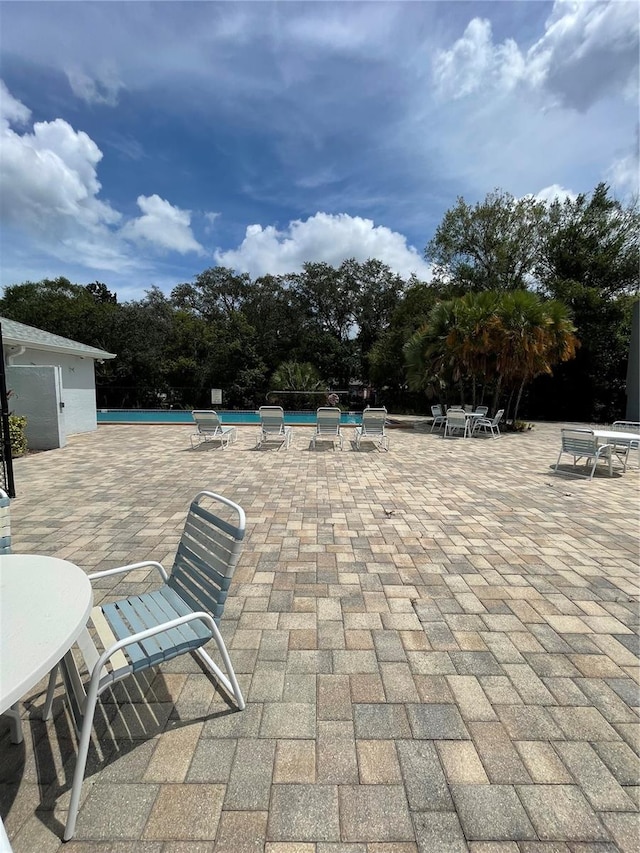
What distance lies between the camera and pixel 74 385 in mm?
12438

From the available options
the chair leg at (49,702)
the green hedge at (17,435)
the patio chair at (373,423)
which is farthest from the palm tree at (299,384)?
the chair leg at (49,702)

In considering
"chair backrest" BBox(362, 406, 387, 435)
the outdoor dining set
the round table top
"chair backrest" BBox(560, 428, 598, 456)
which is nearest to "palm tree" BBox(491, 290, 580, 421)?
the outdoor dining set

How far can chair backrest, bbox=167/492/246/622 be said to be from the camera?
6.15 feet

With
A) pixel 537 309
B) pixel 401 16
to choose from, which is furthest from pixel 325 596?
pixel 537 309

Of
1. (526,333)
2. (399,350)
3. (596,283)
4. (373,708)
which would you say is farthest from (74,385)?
(596,283)

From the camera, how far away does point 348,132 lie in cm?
1171

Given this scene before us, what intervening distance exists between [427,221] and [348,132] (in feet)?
39.8

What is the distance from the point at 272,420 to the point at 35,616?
866 cm

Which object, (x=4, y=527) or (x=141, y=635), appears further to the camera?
(x=4, y=527)

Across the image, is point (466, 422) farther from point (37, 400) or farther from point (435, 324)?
point (37, 400)

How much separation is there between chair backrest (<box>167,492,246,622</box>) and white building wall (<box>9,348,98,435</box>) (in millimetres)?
10975

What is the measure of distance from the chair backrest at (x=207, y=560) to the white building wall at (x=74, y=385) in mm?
10975

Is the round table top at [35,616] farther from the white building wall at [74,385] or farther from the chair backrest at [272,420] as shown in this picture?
the white building wall at [74,385]

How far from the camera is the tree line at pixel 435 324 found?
546 inches
